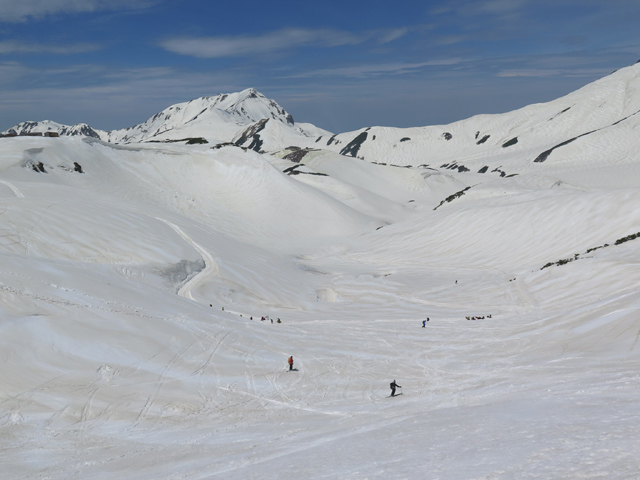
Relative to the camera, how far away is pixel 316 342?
26.1 metres

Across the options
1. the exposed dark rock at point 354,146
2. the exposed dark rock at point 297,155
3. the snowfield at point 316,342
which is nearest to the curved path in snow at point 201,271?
the snowfield at point 316,342

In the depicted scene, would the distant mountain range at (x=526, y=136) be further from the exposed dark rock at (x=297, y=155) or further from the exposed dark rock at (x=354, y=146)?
the exposed dark rock at (x=297, y=155)

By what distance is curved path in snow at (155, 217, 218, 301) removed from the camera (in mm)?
34594

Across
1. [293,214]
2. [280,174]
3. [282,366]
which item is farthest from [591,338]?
[280,174]

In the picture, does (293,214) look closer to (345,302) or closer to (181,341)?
(345,302)

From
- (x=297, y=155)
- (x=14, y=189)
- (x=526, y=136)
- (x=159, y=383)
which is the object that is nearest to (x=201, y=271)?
(x=14, y=189)

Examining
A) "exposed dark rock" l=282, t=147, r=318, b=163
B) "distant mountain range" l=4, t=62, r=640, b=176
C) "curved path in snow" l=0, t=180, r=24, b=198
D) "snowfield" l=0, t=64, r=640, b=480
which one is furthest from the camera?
"exposed dark rock" l=282, t=147, r=318, b=163

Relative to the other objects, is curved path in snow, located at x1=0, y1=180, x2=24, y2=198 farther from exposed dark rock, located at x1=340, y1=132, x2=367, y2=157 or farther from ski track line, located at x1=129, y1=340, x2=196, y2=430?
exposed dark rock, located at x1=340, y1=132, x2=367, y2=157

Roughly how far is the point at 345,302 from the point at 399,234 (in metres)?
23.0

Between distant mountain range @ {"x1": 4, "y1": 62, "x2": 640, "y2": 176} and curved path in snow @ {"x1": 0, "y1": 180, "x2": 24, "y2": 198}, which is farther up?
distant mountain range @ {"x1": 4, "y1": 62, "x2": 640, "y2": 176}

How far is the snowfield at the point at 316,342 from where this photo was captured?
1254 centimetres

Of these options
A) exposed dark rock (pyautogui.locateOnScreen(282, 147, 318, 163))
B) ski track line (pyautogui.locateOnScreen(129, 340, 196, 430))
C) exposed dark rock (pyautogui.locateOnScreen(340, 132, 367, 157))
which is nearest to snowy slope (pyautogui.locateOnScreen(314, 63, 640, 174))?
exposed dark rock (pyautogui.locateOnScreen(340, 132, 367, 157))

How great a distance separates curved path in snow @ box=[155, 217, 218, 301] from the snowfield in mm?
248

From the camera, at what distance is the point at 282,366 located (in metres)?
22.0
